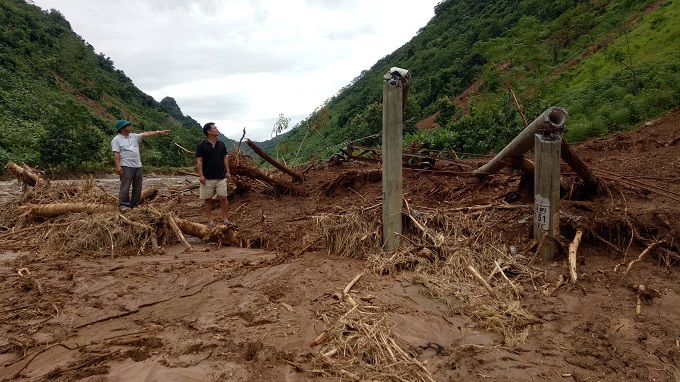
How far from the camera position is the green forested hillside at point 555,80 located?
42.0 feet

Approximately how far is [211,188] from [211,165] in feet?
1.07

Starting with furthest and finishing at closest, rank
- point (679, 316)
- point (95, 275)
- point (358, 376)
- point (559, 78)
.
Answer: point (559, 78)
point (95, 275)
point (679, 316)
point (358, 376)

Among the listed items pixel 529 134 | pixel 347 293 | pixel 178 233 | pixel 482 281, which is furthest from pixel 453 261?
pixel 178 233

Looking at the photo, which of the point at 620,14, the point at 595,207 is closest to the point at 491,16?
the point at 620,14

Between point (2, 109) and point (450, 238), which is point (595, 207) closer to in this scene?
point (450, 238)

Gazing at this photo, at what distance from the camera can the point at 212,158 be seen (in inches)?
235

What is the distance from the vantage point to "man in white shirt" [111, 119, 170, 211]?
591 cm

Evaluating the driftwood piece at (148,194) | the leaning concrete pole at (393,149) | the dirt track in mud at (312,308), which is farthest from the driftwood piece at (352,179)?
the leaning concrete pole at (393,149)

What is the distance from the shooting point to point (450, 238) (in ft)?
15.5

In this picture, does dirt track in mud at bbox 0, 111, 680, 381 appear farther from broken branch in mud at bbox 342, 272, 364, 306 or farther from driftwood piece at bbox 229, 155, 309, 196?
driftwood piece at bbox 229, 155, 309, 196

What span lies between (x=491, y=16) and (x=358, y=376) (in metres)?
50.3

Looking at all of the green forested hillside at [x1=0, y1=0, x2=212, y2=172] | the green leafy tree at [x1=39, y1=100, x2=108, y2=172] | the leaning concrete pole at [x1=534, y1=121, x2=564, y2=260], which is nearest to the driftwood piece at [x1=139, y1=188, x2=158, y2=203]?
the green forested hillside at [x1=0, y1=0, x2=212, y2=172]

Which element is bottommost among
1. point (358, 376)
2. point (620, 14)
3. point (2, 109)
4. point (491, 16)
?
point (358, 376)

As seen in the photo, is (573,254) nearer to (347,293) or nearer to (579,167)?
(579,167)
